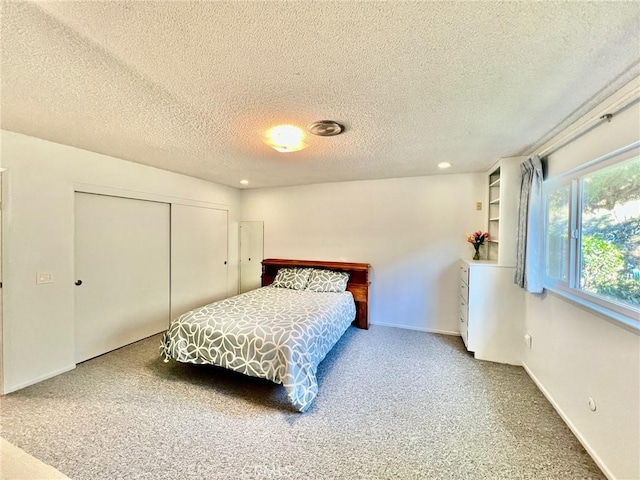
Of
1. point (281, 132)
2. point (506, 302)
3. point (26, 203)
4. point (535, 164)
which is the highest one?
point (281, 132)

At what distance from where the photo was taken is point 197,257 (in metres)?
4.29

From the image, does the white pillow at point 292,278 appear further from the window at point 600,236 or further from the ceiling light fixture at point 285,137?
the window at point 600,236

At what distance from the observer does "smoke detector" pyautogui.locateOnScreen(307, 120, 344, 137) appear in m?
2.05

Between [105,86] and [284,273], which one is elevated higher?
[105,86]

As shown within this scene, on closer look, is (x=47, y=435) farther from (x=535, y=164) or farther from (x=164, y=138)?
(x=535, y=164)

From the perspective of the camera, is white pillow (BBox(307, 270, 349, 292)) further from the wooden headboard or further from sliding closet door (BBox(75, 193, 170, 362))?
sliding closet door (BBox(75, 193, 170, 362))

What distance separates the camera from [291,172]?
12.4 ft

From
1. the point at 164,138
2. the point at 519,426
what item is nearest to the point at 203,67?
the point at 164,138

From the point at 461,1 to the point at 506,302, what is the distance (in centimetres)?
293

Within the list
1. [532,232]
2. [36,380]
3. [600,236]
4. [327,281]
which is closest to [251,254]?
[327,281]

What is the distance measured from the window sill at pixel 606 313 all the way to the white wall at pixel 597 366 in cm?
3

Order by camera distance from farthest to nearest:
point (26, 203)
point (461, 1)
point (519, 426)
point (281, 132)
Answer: point (26, 203)
point (281, 132)
point (519, 426)
point (461, 1)

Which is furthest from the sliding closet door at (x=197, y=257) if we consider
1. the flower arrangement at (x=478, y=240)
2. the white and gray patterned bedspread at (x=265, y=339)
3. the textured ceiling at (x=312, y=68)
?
the flower arrangement at (x=478, y=240)

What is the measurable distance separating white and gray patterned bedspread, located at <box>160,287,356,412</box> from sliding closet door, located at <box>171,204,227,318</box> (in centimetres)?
127
